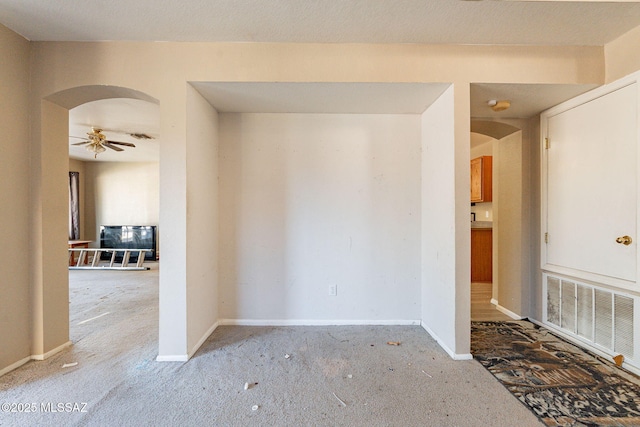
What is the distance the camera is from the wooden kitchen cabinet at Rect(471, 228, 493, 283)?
443 cm

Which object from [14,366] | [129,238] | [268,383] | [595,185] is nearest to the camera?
[268,383]

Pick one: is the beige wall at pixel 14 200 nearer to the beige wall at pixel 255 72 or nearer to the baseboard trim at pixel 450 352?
the beige wall at pixel 255 72

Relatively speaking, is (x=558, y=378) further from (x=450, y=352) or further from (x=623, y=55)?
(x=623, y=55)

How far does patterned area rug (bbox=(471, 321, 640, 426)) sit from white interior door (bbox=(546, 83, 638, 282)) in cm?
70

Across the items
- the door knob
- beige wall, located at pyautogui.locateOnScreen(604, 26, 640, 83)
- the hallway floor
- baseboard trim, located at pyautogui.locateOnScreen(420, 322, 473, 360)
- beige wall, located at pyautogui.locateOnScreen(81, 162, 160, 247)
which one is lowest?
the hallway floor

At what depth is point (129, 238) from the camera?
648cm

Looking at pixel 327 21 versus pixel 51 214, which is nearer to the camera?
pixel 327 21

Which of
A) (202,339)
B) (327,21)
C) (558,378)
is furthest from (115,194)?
(558,378)

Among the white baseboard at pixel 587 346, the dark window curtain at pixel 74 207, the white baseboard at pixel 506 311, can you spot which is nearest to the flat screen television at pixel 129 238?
the dark window curtain at pixel 74 207

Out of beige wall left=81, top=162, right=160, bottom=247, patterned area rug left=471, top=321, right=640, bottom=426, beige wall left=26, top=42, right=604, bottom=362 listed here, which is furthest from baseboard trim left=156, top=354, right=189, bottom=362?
beige wall left=81, top=162, right=160, bottom=247

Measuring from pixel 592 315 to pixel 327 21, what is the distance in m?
3.11

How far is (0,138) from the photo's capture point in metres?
1.87

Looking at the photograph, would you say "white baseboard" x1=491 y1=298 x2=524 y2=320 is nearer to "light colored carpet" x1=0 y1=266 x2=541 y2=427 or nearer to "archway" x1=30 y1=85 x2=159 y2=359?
"light colored carpet" x1=0 y1=266 x2=541 y2=427

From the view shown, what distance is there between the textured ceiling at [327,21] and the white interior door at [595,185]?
583mm
